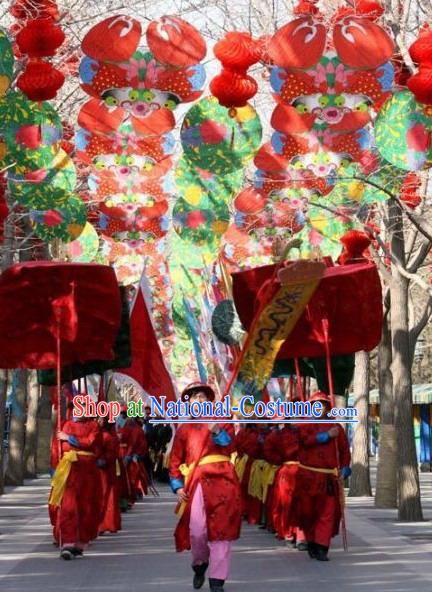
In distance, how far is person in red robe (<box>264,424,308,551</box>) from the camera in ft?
52.5

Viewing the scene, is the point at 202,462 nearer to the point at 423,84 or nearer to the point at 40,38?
the point at 423,84

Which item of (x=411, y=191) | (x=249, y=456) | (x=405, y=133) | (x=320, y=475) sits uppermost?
A: (x=411, y=191)

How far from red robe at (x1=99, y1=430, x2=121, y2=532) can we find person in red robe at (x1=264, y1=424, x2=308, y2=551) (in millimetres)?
2006

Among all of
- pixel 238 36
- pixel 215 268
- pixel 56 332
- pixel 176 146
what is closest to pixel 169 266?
pixel 215 268

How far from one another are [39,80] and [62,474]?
4.39m

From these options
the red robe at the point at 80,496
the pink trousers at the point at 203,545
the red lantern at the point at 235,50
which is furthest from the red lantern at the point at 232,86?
the pink trousers at the point at 203,545

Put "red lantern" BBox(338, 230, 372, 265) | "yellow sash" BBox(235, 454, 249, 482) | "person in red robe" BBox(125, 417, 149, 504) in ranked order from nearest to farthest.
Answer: "red lantern" BBox(338, 230, 372, 265), "yellow sash" BBox(235, 454, 249, 482), "person in red robe" BBox(125, 417, 149, 504)

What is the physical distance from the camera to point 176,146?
55.3ft

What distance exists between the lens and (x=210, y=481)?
12023 millimetres

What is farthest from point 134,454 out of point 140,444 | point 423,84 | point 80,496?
point 423,84

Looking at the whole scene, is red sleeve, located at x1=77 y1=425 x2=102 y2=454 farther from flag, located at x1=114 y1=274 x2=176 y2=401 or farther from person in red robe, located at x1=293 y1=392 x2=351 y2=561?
flag, located at x1=114 y1=274 x2=176 y2=401

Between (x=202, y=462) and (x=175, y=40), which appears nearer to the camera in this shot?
(x=202, y=462)

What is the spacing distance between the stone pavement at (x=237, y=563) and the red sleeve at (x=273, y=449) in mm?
1006

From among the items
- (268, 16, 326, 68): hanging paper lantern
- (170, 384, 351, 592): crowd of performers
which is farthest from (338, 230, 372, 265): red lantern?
(268, 16, 326, 68): hanging paper lantern
